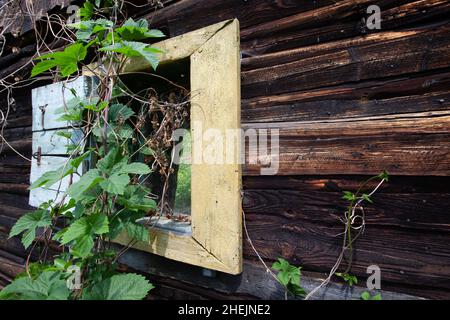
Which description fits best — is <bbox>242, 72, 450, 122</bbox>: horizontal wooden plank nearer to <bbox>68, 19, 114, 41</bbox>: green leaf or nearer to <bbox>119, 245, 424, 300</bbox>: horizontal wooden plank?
<bbox>119, 245, 424, 300</bbox>: horizontal wooden plank

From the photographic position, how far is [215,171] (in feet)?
4.95

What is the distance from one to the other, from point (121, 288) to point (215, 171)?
61 centimetres

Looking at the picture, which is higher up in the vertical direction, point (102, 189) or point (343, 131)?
point (343, 131)

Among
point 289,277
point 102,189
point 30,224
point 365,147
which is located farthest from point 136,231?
point 365,147

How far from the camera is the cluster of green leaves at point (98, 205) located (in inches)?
52.0

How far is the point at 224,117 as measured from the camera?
1488 mm

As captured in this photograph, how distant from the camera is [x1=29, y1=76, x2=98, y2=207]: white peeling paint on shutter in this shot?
6.68 ft

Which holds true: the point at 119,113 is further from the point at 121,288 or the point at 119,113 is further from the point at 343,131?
the point at 343,131

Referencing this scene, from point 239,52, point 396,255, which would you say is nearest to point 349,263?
point 396,255

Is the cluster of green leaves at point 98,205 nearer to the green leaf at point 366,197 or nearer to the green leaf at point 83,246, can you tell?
the green leaf at point 83,246

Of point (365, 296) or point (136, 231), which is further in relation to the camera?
point (136, 231)

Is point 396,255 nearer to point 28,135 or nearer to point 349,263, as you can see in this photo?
point 349,263

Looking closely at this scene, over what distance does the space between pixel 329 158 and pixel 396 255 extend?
0.40m

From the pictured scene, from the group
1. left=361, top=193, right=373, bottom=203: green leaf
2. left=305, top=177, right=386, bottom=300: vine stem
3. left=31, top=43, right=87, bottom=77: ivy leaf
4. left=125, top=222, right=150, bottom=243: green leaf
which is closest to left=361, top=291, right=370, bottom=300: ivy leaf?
left=305, top=177, right=386, bottom=300: vine stem
